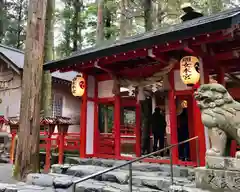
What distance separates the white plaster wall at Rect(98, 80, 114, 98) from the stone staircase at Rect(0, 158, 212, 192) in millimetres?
2309

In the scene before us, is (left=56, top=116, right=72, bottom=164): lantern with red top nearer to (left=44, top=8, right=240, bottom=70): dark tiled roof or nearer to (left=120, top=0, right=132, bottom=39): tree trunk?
(left=44, top=8, right=240, bottom=70): dark tiled roof

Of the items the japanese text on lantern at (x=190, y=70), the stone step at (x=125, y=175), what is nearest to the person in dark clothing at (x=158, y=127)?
the stone step at (x=125, y=175)

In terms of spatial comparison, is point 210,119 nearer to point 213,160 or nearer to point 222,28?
point 213,160

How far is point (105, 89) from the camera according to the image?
8.67 m

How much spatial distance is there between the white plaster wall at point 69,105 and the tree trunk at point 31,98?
752 centimetres

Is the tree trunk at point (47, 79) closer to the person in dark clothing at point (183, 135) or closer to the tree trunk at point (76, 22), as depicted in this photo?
the person in dark clothing at point (183, 135)

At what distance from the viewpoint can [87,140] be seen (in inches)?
336

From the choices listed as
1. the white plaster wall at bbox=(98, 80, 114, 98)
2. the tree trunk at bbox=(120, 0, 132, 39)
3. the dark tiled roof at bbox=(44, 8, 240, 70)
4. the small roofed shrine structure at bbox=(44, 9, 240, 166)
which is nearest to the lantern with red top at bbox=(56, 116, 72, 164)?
the small roofed shrine structure at bbox=(44, 9, 240, 166)

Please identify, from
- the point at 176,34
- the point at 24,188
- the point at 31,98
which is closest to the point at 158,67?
the point at 176,34

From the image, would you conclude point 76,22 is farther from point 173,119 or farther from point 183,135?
point 173,119

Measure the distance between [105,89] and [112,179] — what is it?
342 centimetres

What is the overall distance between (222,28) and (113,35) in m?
18.0

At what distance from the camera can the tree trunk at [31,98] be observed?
730cm

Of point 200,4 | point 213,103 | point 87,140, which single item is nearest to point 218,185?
point 213,103
